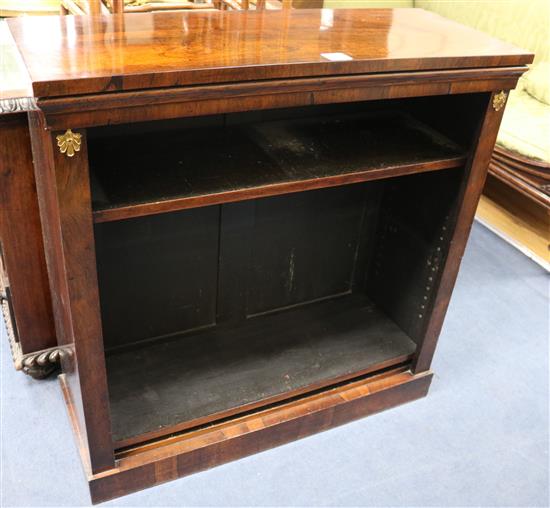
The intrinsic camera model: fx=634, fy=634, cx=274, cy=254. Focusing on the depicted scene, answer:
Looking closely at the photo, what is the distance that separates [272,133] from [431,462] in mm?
920

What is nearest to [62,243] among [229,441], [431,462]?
[229,441]

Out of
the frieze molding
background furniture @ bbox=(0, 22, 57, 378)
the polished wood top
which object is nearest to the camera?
the polished wood top

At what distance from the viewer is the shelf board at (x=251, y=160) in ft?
3.74

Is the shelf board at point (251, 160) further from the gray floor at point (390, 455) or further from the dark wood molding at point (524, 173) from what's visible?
the dark wood molding at point (524, 173)

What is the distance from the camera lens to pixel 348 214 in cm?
180

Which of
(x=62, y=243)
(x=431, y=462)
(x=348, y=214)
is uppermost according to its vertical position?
(x=62, y=243)

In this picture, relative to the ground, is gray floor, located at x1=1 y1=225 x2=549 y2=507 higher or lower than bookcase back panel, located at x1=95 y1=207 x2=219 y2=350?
lower

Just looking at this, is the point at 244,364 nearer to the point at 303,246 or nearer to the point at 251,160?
the point at 303,246

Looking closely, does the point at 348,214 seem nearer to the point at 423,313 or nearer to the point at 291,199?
the point at 291,199

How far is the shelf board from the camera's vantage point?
114cm

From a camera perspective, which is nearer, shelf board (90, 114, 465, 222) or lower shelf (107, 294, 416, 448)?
shelf board (90, 114, 465, 222)

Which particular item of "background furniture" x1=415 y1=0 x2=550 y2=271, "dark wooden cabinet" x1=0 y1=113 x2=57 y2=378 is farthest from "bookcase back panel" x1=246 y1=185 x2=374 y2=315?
"background furniture" x1=415 y1=0 x2=550 y2=271

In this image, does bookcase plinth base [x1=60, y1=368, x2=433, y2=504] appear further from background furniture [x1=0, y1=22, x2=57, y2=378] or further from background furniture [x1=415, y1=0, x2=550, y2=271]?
background furniture [x1=415, y1=0, x2=550, y2=271]

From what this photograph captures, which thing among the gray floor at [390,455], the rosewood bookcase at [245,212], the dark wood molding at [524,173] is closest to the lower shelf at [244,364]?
the rosewood bookcase at [245,212]
